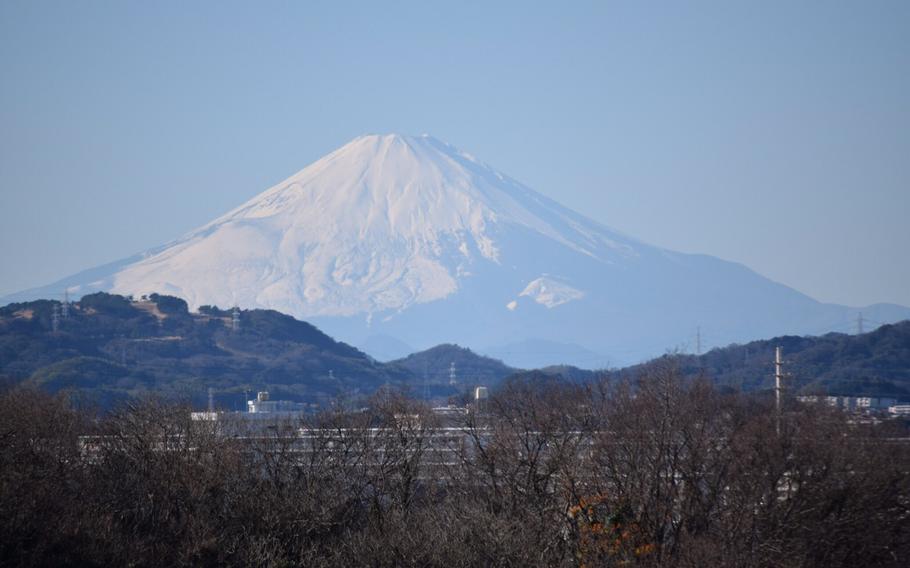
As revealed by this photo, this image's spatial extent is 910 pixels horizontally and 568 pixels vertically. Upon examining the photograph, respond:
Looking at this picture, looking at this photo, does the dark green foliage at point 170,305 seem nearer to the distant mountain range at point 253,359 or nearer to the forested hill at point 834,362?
the distant mountain range at point 253,359

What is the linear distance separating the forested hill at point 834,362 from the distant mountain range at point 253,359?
11 cm

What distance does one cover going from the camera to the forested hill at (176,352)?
100 m

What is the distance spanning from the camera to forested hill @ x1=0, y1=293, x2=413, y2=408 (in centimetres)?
10044

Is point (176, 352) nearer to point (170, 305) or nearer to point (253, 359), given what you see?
point (253, 359)

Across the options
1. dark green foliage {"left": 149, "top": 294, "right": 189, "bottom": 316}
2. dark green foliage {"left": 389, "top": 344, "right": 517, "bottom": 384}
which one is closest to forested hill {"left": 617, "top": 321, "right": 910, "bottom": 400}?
dark green foliage {"left": 389, "top": 344, "right": 517, "bottom": 384}

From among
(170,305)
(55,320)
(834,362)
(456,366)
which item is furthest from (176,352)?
(834,362)

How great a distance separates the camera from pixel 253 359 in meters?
116

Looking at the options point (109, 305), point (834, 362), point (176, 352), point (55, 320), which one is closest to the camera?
point (834, 362)

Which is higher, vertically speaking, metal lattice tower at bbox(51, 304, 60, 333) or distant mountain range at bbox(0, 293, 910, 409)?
metal lattice tower at bbox(51, 304, 60, 333)

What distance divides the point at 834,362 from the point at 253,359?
154ft

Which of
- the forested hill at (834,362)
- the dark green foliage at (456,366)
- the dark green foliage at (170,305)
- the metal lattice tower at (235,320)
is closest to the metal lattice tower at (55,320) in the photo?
the dark green foliage at (170,305)

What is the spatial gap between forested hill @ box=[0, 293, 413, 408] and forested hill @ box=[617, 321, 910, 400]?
27792mm

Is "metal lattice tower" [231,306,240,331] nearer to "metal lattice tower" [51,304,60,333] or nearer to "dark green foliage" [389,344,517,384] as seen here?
"metal lattice tower" [51,304,60,333]

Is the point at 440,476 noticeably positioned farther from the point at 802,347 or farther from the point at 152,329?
the point at 152,329
